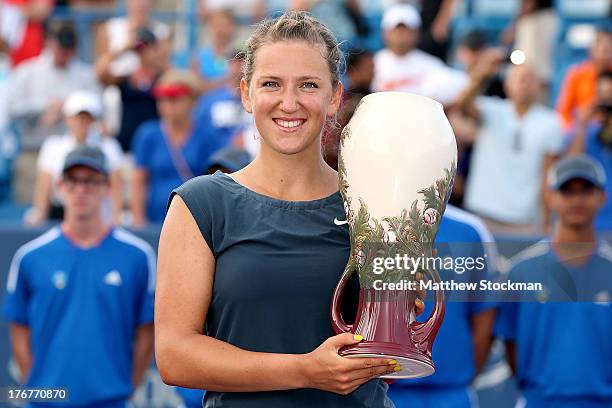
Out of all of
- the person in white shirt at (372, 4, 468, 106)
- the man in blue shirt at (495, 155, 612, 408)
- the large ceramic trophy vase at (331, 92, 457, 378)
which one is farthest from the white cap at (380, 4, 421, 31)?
the large ceramic trophy vase at (331, 92, 457, 378)

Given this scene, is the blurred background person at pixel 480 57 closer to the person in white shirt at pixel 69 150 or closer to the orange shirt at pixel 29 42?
the person in white shirt at pixel 69 150

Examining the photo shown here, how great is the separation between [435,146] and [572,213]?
9.45 ft

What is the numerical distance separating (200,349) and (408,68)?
5.91 m

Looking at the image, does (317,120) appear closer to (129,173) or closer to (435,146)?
(435,146)

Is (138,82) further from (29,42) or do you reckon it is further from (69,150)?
A: (29,42)

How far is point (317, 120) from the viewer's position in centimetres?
273

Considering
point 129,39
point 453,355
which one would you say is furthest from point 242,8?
point 453,355

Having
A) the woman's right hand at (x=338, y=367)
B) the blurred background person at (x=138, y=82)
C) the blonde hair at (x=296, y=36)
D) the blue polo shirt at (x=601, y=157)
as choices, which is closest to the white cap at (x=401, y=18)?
the blue polo shirt at (x=601, y=157)

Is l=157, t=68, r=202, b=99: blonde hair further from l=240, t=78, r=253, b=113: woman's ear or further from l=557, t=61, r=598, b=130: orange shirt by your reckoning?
l=240, t=78, r=253, b=113: woman's ear

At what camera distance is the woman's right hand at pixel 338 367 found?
97.8 inches

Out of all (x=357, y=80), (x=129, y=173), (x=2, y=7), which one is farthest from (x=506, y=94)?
(x=2, y=7)

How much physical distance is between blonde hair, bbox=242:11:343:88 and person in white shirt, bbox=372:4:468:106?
5.17m

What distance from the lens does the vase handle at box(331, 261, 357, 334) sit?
2.62 metres

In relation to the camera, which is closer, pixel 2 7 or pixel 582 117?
pixel 582 117
